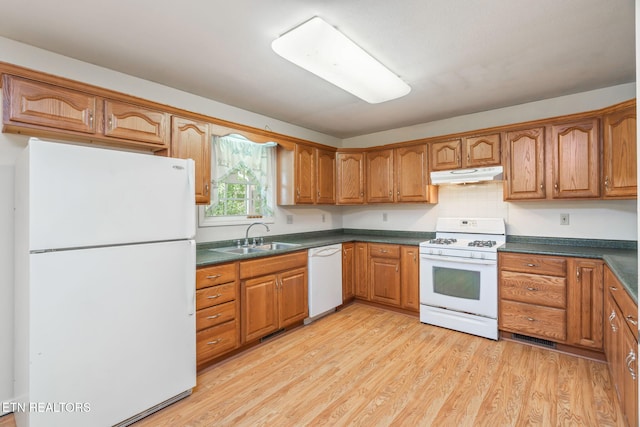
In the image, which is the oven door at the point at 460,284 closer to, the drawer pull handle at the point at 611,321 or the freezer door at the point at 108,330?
the drawer pull handle at the point at 611,321

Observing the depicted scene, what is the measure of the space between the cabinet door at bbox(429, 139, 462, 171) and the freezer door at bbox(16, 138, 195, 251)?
278cm

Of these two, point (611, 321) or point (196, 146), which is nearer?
point (611, 321)

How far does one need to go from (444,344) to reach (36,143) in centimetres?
336

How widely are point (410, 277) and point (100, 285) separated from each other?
2.99m

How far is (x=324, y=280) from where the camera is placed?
3551 mm

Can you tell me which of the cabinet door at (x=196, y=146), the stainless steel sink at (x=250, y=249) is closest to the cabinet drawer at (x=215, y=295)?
the stainless steel sink at (x=250, y=249)

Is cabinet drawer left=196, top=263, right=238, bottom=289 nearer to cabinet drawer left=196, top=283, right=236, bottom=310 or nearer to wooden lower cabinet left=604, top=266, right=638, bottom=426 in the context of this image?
cabinet drawer left=196, top=283, right=236, bottom=310

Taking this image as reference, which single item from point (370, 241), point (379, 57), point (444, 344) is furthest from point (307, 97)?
point (444, 344)

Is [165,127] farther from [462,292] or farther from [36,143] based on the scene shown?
[462,292]

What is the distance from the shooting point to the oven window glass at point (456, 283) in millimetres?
3084

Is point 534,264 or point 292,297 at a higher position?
point 534,264

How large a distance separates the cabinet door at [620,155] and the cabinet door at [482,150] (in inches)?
33.5

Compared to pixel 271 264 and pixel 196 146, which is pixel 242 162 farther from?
pixel 271 264

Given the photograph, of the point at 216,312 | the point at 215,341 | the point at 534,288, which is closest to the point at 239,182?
the point at 216,312
